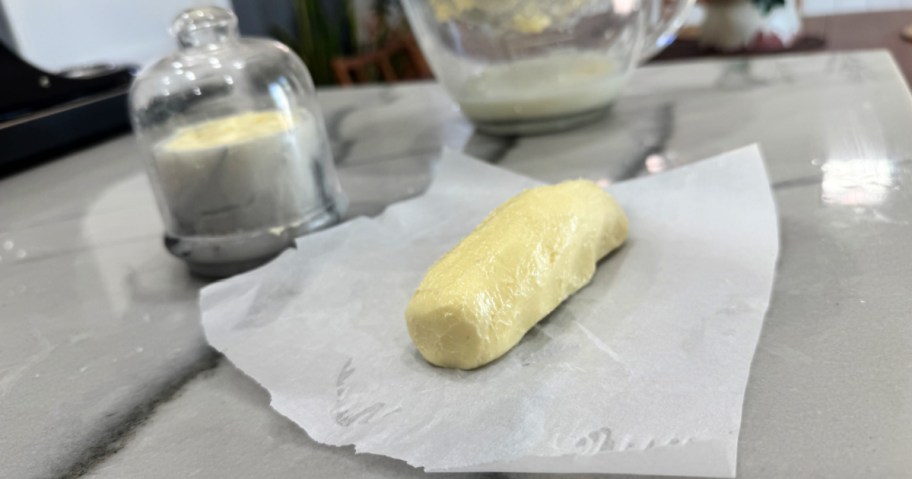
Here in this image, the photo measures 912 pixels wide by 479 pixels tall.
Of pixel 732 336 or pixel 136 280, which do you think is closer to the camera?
pixel 732 336

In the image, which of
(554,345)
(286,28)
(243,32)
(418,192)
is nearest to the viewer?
(554,345)

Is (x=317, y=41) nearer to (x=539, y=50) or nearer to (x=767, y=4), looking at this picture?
(x=767, y=4)

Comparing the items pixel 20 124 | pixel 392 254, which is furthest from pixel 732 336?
pixel 20 124

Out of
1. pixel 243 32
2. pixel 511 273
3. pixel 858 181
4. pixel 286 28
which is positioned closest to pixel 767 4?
pixel 858 181

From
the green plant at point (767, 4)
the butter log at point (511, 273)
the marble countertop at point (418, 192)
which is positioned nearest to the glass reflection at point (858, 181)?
the marble countertop at point (418, 192)

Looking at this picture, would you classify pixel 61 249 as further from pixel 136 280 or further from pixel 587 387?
pixel 587 387

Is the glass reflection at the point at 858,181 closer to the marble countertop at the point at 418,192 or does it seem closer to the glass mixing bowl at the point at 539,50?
the marble countertop at the point at 418,192
